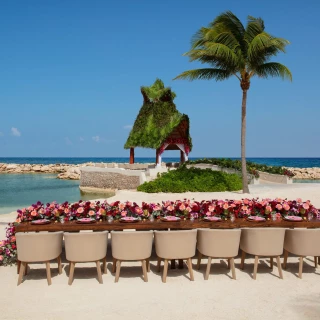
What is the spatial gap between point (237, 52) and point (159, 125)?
10.7 m

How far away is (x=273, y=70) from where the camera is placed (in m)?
15.4

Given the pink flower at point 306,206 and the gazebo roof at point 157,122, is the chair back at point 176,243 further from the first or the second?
the gazebo roof at point 157,122

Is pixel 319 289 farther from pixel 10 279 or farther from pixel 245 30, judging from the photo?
pixel 245 30

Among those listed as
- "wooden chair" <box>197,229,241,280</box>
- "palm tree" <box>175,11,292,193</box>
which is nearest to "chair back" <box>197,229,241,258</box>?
"wooden chair" <box>197,229,241,280</box>

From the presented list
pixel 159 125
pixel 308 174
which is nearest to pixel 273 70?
pixel 159 125

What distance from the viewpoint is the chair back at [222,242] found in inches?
199

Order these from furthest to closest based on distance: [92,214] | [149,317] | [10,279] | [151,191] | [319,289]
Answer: [151,191]
[92,214]
[10,279]
[319,289]
[149,317]

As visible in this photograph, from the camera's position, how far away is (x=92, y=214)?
5652 mm

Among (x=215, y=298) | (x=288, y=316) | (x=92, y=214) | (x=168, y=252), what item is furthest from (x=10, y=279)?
(x=288, y=316)

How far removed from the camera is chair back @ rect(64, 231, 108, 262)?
15.9 feet

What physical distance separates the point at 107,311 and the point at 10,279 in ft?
6.37

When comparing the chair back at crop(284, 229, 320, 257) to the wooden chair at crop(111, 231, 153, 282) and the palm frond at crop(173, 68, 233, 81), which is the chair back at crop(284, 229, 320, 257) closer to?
the wooden chair at crop(111, 231, 153, 282)

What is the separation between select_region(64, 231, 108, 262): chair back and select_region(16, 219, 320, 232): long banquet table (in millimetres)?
419

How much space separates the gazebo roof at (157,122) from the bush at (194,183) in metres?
5.74
